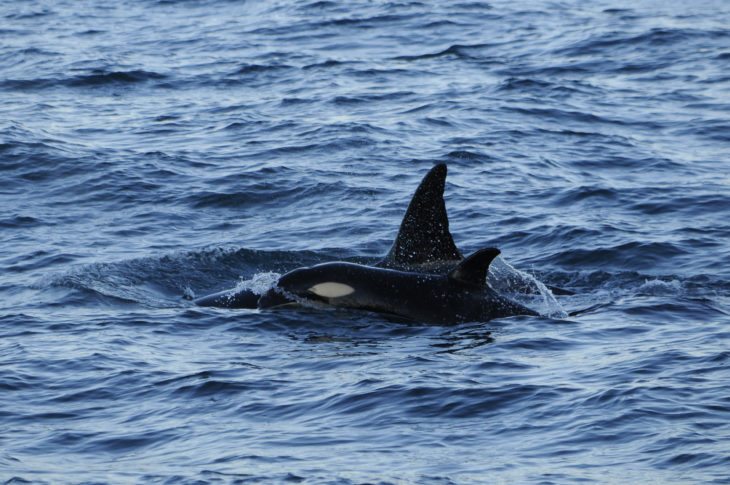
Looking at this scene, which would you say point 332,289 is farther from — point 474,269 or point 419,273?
point 474,269

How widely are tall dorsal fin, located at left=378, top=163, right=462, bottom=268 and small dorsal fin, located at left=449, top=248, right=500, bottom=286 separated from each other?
69 centimetres

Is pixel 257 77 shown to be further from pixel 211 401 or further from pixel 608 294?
pixel 211 401

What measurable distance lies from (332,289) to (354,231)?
4979 millimetres

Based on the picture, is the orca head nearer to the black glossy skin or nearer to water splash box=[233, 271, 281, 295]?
the black glossy skin

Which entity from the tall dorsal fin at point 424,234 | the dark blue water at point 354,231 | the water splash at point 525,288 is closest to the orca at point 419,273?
the tall dorsal fin at point 424,234

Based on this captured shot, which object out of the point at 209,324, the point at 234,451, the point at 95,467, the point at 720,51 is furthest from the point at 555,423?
the point at 720,51

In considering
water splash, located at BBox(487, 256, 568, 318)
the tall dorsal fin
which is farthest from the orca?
water splash, located at BBox(487, 256, 568, 318)

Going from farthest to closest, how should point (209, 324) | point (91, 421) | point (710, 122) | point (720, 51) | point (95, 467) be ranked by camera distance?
point (720, 51)
point (710, 122)
point (209, 324)
point (91, 421)
point (95, 467)

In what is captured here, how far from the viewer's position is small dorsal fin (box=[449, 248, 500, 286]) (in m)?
13.7

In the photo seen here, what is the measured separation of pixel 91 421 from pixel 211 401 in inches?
42.3

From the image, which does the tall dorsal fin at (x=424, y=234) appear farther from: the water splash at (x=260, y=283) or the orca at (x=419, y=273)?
the water splash at (x=260, y=283)

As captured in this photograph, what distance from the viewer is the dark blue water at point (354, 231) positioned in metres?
10.8

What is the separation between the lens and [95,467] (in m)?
10.3

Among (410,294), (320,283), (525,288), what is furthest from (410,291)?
(525,288)
